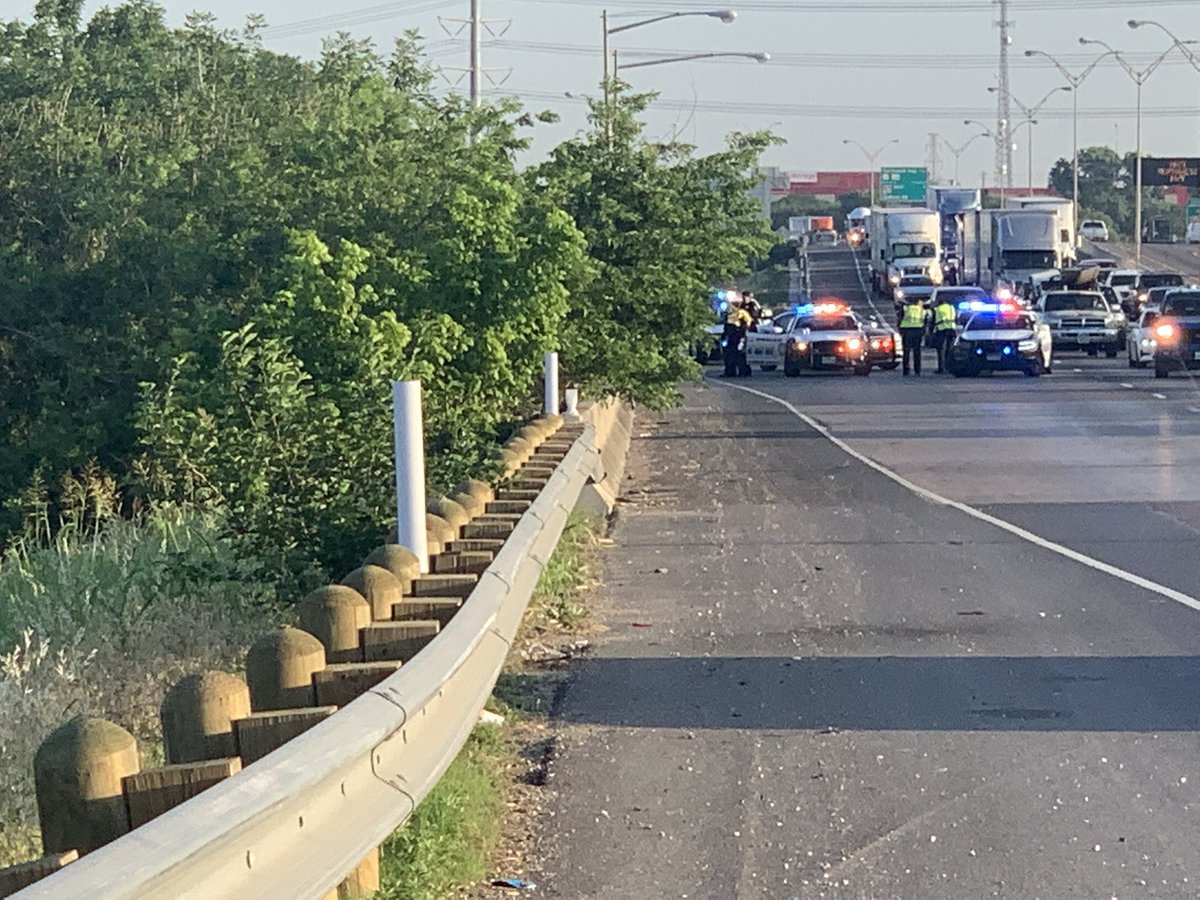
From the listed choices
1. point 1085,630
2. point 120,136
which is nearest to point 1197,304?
point 120,136

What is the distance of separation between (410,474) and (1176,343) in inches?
1377

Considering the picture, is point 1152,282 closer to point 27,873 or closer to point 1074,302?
point 1074,302

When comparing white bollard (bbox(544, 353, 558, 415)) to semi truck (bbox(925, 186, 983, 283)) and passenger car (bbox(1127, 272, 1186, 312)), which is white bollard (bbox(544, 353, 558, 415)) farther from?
semi truck (bbox(925, 186, 983, 283))

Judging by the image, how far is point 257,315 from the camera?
1274 centimetres

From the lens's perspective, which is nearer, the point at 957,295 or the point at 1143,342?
the point at 1143,342

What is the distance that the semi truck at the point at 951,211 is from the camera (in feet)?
276

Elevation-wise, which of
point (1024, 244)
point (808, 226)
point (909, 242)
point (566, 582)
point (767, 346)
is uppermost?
point (808, 226)

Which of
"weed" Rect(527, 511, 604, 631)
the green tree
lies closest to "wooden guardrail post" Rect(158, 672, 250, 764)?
"weed" Rect(527, 511, 604, 631)

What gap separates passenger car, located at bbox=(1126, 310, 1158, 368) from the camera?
4359 cm

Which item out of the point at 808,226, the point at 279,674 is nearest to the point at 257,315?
the point at 279,674

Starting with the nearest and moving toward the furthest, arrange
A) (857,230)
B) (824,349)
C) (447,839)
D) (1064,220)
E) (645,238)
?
(447,839) < (645,238) < (824,349) < (1064,220) < (857,230)

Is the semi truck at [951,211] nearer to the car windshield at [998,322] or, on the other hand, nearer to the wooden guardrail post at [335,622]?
the car windshield at [998,322]

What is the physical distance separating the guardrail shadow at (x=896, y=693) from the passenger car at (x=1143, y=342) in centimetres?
3463

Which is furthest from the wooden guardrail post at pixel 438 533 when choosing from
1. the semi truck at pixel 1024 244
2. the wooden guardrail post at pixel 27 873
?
the semi truck at pixel 1024 244
